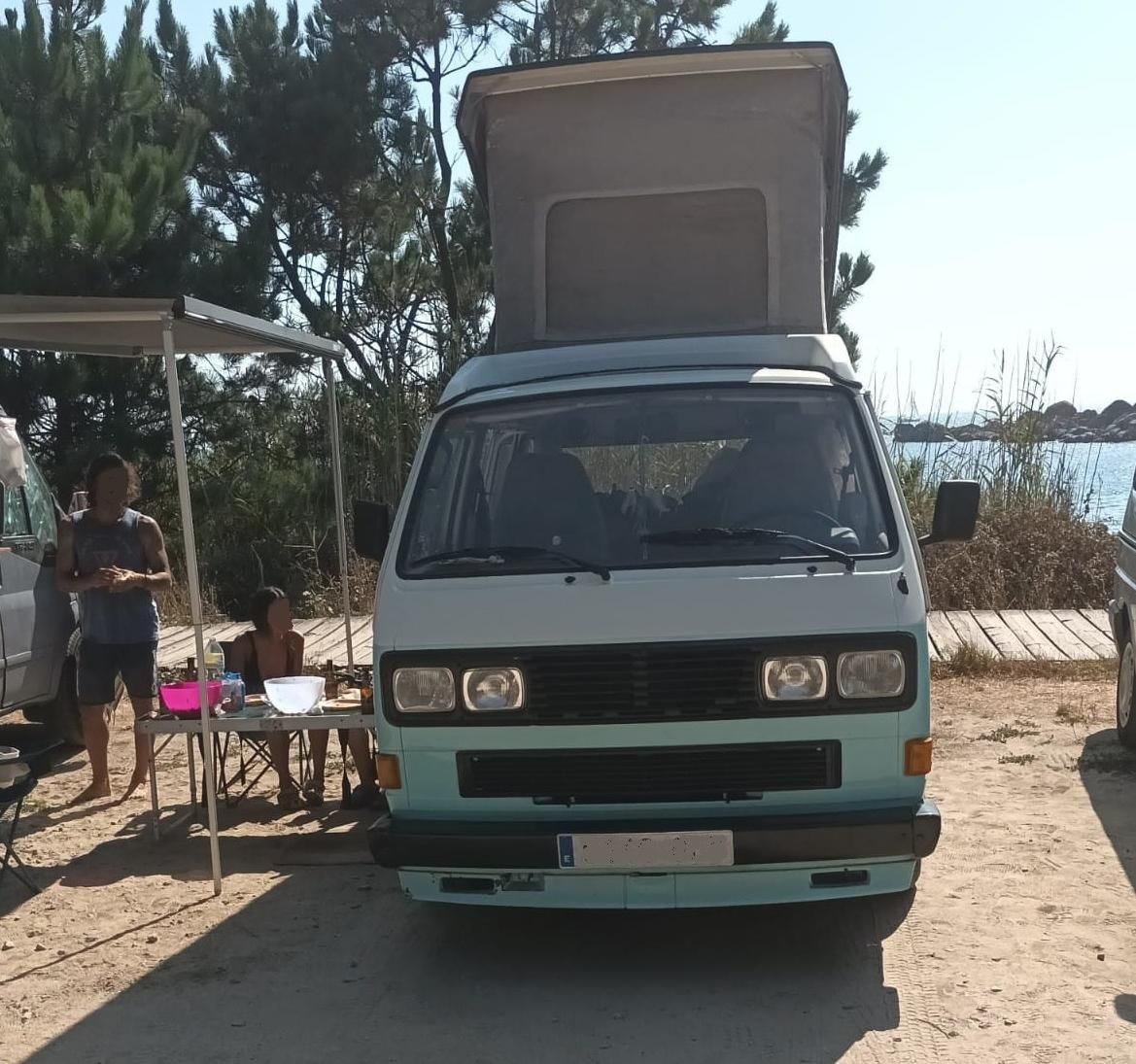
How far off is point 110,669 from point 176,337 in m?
1.72

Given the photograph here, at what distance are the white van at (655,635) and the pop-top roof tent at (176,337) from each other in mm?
793

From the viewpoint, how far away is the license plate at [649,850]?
4.44 m

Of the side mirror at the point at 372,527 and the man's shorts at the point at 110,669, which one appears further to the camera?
the man's shorts at the point at 110,669

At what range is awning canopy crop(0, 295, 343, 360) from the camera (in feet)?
18.2

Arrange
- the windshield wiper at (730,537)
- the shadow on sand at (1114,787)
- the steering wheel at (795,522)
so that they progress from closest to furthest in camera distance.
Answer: the windshield wiper at (730,537), the steering wheel at (795,522), the shadow on sand at (1114,787)

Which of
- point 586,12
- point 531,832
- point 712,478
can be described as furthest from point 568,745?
point 586,12

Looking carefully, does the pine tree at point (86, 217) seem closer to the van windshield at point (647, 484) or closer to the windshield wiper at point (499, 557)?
the van windshield at point (647, 484)

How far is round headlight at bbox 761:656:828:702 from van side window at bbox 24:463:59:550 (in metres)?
5.13

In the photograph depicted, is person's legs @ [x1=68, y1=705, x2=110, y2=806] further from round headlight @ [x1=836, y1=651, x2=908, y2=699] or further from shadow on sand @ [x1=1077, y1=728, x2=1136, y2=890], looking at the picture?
shadow on sand @ [x1=1077, y1=728, x2=1136, y2=890]

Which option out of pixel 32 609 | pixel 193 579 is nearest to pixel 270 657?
pixel 193 579

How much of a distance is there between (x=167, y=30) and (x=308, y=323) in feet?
14.3

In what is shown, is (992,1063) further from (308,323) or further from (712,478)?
(308,323)

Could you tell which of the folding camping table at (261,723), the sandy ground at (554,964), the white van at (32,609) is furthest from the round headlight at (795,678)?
the white van at (32,609)

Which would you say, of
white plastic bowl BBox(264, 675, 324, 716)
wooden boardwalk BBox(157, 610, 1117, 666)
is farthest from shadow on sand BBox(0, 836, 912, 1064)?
wooden boardwalk BBox(157, 610, 1117, 666)
